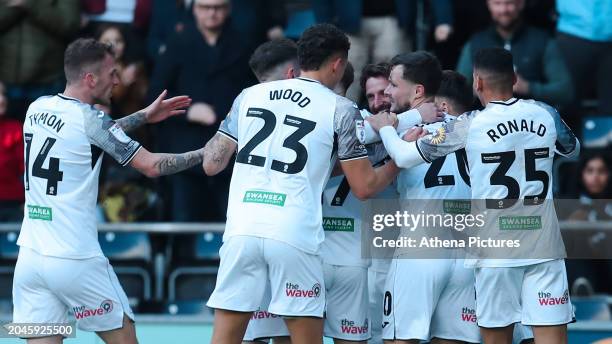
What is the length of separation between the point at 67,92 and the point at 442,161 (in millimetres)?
2465

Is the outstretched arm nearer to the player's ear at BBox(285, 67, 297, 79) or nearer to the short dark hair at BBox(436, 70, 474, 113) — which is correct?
the player's ear at BBox(285, 67, 297, 79)

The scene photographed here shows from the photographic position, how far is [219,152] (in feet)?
27.9

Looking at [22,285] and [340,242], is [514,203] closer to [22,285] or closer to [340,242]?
[340,242]

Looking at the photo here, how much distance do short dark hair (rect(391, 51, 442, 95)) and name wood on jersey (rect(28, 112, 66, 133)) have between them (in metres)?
2.22

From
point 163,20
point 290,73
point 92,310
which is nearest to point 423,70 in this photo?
point 290,73

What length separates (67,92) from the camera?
8680mm

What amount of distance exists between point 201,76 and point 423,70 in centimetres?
315

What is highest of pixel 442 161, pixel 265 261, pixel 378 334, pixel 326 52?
pixel 326 52

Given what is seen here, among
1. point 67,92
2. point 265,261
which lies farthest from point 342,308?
point 67,92

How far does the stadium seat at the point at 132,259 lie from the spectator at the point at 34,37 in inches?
62.2

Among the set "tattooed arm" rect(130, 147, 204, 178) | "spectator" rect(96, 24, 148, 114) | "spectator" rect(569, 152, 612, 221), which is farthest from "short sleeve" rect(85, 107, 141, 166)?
"spectator" rect(569, 152, 612, 221)

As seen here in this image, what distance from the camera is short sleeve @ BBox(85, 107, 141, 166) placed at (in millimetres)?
8500

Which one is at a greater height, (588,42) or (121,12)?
(121,12)

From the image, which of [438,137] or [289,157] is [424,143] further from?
[289,157]
